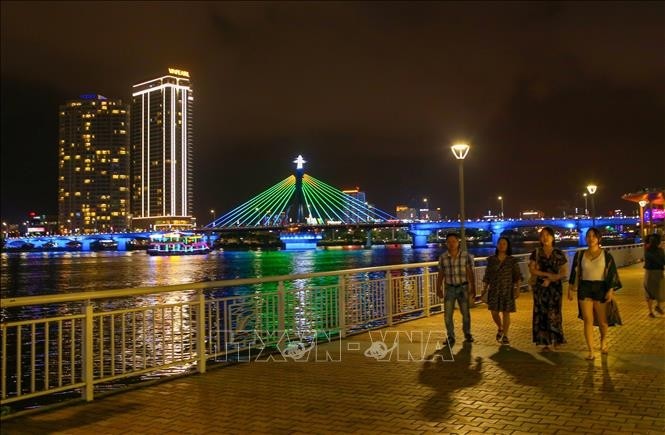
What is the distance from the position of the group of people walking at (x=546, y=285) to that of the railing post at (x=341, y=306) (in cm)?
169

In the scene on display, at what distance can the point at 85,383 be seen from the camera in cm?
648

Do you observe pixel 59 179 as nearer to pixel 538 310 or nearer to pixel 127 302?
pixel 127 302

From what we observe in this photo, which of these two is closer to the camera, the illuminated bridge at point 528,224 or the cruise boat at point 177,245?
the illuminated bridge at point 528,224

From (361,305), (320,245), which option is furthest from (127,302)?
(320,245)

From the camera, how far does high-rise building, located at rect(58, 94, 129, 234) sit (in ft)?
617

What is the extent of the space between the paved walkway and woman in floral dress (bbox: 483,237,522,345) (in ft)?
1.38

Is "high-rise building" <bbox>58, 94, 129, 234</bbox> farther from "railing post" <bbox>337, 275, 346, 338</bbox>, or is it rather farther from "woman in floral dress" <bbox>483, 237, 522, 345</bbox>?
"woman in floral dress" <bbox>483, 237, 522, 345</bbox>

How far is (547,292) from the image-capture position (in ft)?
28.0

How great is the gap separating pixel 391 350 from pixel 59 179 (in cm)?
20247

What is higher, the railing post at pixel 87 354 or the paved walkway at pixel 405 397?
the railing post at pixel 87 354

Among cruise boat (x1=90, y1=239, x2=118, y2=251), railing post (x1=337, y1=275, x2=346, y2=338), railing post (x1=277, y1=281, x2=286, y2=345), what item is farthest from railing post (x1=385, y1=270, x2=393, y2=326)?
cruise boat (x1=90, y1=239, x2=118, y2=251)

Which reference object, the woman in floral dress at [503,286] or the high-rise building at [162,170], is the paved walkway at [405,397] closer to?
the woman in floral dress at [503,286]

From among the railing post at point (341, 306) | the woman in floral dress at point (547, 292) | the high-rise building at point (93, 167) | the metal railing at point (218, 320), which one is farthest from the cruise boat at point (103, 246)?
the woman in floral dress at point (547, 292)

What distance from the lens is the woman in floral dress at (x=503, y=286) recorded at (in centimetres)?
905
